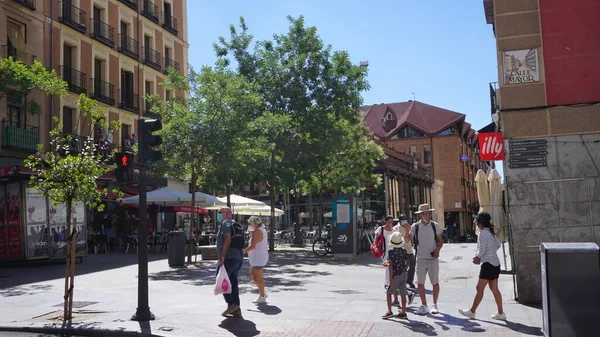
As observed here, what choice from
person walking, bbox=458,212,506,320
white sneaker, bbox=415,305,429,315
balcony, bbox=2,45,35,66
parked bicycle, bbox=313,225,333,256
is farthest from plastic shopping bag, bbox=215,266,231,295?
balcony, bbox=2,45,35,66

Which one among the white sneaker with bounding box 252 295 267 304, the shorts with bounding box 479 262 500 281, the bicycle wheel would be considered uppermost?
the shorts with bounding box 479 262 500 281

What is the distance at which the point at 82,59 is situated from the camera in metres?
28.8

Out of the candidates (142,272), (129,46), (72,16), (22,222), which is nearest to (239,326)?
(142,272)

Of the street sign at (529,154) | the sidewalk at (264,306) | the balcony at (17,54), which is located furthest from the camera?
the balcony at (17,54)

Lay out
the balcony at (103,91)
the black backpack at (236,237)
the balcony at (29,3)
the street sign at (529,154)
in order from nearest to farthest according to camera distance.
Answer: the black backpack at (236,237) < the street sign at (529,154) < the balcony at (29,3) < the balcony at (103,91)

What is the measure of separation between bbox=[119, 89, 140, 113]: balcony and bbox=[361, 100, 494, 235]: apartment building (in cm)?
3344

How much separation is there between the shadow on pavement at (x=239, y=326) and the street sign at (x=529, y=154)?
17.3ft

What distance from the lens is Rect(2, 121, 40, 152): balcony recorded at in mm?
23219

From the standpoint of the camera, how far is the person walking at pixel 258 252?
35.1 feet

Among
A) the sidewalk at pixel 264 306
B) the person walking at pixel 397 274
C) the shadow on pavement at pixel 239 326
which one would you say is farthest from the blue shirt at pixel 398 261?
the shadow on pavement at pixel 239 326

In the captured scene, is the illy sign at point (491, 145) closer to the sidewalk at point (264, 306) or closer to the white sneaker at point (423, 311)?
the sidewalk at point (264, 306)

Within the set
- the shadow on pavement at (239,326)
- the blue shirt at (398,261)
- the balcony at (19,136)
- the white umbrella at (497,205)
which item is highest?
the balcony at (19,136)

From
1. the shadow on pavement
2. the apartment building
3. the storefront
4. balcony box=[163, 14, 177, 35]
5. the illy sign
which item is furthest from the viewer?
the apartment building

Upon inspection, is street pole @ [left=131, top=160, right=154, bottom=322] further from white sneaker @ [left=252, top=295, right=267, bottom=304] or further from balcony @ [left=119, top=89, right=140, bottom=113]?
balcony @ [left=119, top=89, right=140, bottom=113]
